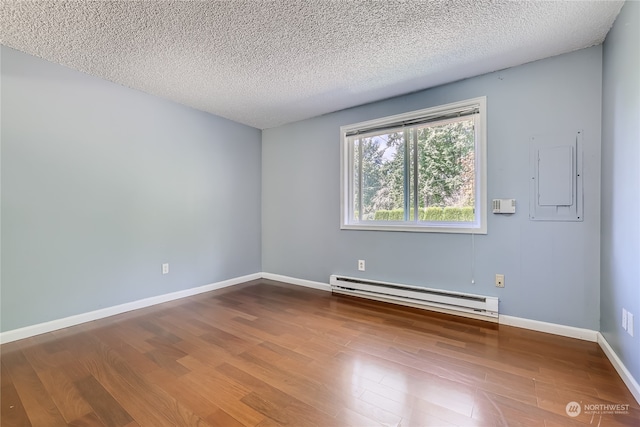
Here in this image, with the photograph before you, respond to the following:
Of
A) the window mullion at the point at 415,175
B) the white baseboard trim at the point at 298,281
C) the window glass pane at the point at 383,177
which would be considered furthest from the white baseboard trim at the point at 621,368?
the white baseboard trim at the point at 298,281

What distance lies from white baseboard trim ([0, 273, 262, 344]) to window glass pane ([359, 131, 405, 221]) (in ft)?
7.70

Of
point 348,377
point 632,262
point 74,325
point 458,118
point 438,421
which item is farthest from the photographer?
point 458,118

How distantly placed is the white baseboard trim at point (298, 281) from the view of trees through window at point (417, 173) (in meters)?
1.03

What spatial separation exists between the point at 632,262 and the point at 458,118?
1.78 meters

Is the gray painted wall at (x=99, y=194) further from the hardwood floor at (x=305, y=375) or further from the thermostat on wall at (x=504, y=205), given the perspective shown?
the thermostat on wall at (x=504, y=205)

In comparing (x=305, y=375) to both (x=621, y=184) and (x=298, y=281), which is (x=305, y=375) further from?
(x=621, y=184)

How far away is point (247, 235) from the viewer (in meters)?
4.20

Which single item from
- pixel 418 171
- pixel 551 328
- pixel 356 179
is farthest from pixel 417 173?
pixel 551 328

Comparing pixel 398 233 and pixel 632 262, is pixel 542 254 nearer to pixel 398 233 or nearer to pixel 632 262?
pixel 632 262

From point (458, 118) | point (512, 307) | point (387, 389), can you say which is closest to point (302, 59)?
point (458, 118)

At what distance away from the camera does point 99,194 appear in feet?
8.80

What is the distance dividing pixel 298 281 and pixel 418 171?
224cm

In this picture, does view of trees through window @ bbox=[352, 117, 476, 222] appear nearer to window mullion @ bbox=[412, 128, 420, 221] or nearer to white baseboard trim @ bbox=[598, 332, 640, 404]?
window mullion @ bbox=[412, 128, 420, 221]

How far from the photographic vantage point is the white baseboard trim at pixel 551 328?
7.11 feet
